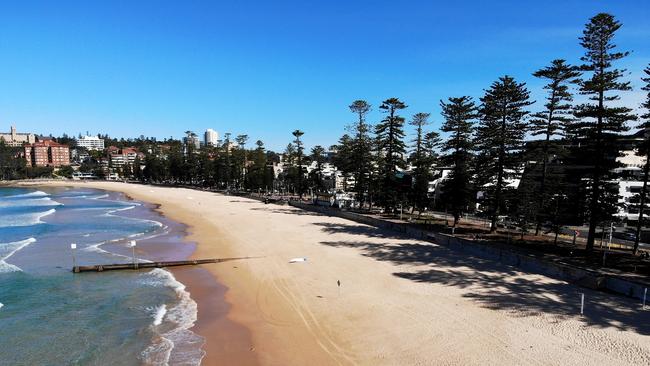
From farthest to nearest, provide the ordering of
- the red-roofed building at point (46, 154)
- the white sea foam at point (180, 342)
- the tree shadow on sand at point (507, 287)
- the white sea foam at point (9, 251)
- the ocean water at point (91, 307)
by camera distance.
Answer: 1. the red-roofed building at point (46, 154)
2. the white sea foam at point (9, 251)
3. the tree shadow on sand at point (507, 287)
4. the ocean water at point (91, 307)
5. the white sea foam at point (180, 342)

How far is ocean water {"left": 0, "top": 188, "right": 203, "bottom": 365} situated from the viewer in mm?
13453

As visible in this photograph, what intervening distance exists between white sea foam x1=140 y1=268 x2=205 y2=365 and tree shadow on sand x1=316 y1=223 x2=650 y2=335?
11.1m

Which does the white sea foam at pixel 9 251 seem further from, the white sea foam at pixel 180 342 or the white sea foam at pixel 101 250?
the white sea foam at pixel 180 342

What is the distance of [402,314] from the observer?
1619 centimetres

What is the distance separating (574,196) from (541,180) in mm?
5453

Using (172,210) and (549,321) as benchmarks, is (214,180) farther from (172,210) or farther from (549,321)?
(549,321)

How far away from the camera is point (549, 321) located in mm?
15117

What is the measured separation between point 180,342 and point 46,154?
208 m

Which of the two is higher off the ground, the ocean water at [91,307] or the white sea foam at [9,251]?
the ocean water at [91,307]

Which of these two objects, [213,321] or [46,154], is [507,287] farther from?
[46,154]

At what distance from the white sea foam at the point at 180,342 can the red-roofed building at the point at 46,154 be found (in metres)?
199

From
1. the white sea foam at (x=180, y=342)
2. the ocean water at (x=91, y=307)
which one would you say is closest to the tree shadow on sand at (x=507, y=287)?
the white sea foam at (x=180, y=342)

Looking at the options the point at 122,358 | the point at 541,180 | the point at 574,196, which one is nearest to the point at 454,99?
the point at 541,180

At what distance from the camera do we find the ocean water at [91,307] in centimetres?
1345
